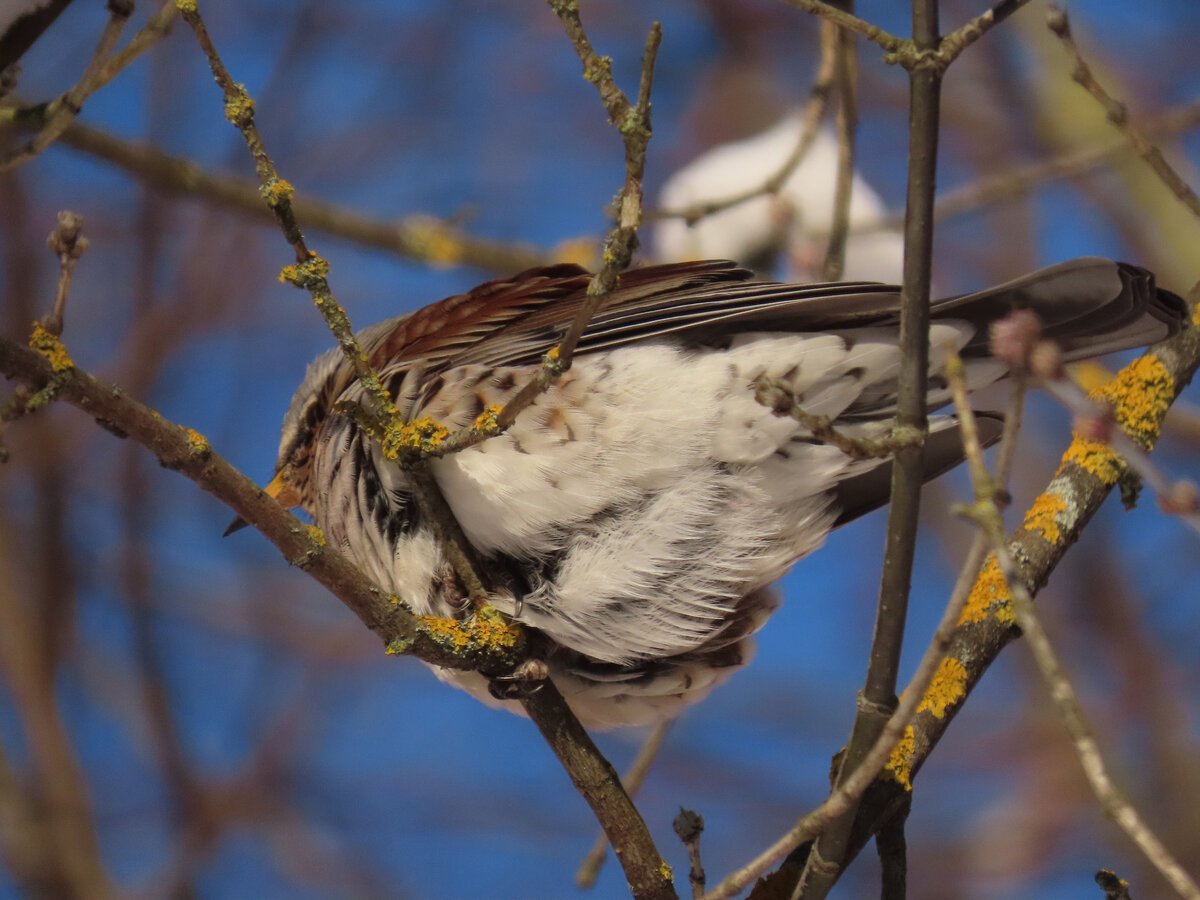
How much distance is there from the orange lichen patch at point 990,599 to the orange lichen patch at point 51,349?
5.45ft

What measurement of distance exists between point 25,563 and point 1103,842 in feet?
18.1

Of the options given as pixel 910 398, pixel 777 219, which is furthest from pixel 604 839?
pixel 777 219

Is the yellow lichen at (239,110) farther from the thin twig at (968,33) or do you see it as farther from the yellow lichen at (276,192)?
the thin twig at (968,33)

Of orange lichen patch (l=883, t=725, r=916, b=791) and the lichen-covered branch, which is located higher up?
the lichen-covered branch

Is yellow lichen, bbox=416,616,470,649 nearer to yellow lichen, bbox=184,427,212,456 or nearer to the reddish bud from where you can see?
yellow lichen, bbox=184,427,212,456

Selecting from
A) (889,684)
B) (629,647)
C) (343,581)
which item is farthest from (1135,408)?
(343,581)

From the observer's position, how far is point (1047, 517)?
2.48 meters

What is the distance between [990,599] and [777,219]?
6.66 ft

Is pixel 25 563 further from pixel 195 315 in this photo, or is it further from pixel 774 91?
pixel 774 91

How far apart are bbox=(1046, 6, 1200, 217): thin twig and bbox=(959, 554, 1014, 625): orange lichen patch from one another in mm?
747

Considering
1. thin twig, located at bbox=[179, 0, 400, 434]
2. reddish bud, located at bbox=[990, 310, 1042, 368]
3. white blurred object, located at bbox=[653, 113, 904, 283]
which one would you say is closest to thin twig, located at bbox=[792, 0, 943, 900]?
reddish bud, located at bbox=[990, 310, 1042, 368]

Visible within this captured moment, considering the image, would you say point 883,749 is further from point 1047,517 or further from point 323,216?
point 323,216


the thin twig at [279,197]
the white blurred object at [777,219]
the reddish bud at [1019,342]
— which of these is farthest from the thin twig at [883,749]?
the white blurred object at [777,219]

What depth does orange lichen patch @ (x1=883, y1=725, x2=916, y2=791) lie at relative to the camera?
7.28 ft
